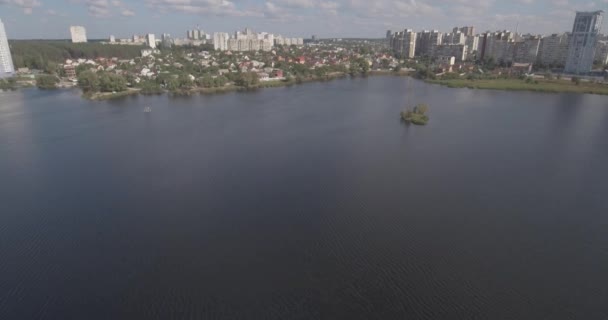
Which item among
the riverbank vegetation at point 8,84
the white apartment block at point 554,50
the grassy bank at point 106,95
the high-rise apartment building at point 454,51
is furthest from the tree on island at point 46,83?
the white apartment block at point 554,50

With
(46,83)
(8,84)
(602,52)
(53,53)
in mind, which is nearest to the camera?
(8,84)

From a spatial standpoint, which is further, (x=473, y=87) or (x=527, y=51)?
(x=527, y=51)

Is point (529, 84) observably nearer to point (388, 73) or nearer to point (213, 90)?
point (388, 73)

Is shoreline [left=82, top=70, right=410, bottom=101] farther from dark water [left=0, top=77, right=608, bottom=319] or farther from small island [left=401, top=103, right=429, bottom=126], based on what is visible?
small island [left=401, top=103, right=429, bottom=126]

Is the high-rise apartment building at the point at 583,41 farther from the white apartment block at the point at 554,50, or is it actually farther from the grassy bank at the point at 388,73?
the grassy bank at the point at 388,73

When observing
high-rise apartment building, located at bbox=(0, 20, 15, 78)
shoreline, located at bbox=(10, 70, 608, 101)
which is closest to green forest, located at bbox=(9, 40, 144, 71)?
high-rise apartment building, located at bbox=(0, 20, 15, 78)

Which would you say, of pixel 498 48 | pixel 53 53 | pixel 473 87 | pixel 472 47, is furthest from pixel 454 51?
pixel 53 53
